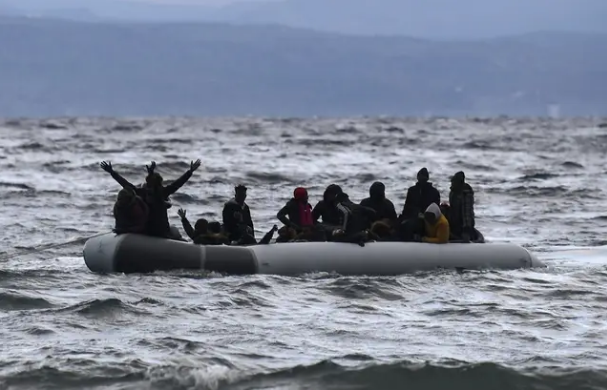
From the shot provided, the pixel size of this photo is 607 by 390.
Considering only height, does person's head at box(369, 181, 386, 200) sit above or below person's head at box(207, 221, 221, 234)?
above

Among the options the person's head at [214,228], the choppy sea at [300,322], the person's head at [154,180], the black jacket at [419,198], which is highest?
the person's head at [154,180]

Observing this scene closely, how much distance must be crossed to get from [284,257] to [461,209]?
279cm

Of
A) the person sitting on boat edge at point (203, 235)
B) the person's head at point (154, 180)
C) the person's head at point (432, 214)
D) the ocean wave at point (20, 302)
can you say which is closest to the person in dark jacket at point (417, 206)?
the person's head at point (432, 214)

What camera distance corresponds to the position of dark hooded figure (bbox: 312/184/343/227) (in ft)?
62.7

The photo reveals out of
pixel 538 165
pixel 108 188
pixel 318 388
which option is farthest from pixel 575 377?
pixel 538 165

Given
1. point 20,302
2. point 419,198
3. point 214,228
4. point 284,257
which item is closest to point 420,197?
point 419,198

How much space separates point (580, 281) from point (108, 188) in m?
19.5

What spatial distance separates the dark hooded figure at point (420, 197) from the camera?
18.7m

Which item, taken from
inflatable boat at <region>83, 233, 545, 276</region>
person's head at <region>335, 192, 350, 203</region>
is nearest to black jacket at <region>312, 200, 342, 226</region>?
person's head at <region>335, 192, 350, 203</region>

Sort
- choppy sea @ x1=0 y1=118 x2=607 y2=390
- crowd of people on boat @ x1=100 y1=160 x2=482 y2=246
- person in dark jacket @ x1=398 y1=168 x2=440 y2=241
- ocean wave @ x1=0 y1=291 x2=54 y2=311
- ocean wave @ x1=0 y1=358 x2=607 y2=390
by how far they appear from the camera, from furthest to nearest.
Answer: person in dark jacket @ x1=398 y1=168 x2=440 y2=241 → crowd of people on boat @ x1=100 y1=160 x2=482 y2=246 → ocean wave @ x1=0 y1=291 x2=54 y2=311 → choppy sea @ x1=0 y1=118 x2=607 y2=390 → ocean wave @ x1=0 y1=358 x2=607 y2=390

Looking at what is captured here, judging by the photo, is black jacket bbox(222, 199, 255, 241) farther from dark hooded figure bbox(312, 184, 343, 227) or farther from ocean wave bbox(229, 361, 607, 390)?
ocean wave bbox(229, 361, 607, 390)

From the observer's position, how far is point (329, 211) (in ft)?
→ 63.3

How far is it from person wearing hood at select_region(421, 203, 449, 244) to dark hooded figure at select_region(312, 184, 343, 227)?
1.43 meters

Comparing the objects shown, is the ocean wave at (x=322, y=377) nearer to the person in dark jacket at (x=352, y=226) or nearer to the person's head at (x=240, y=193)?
the person in dark jacket at (x=352, y=226)
